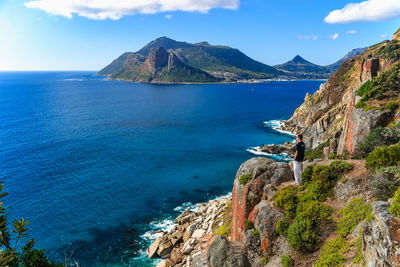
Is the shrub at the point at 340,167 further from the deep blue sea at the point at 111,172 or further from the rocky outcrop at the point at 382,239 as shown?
the deep blue sea at the point at 111,172

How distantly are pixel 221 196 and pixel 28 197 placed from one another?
35.5 m

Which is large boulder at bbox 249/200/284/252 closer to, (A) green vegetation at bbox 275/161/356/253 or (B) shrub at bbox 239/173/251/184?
(A) green vegetation at bbox 275/161/356/253

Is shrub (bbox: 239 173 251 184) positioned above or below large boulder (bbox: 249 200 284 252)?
above

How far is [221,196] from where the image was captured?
1813 inches

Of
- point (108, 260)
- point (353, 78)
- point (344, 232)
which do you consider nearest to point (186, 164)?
point (108, 260)

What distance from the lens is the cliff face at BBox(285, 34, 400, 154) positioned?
87.2ft

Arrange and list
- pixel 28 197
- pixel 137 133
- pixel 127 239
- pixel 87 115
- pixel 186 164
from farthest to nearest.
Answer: pixel 87 115 < pixel 137 133 < pixel 186 164 < pixel 28 197 < pixel 127 239

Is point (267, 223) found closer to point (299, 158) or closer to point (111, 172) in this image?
point (299, 158)

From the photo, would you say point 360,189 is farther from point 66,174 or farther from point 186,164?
point 66,174

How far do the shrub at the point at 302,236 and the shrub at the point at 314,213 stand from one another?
1.50 ft

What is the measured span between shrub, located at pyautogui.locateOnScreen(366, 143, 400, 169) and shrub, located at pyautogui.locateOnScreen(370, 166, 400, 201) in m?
1.23

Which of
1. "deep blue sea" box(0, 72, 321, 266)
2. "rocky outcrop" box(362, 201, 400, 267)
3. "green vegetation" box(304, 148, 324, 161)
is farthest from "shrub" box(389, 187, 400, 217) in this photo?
"green vegetation" box(304, 148, 324, 161)

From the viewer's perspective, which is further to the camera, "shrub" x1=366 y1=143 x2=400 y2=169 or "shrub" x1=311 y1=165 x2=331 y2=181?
"shrub" x1=311 y1=165 x2=331 y2=181

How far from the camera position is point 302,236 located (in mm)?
14984
